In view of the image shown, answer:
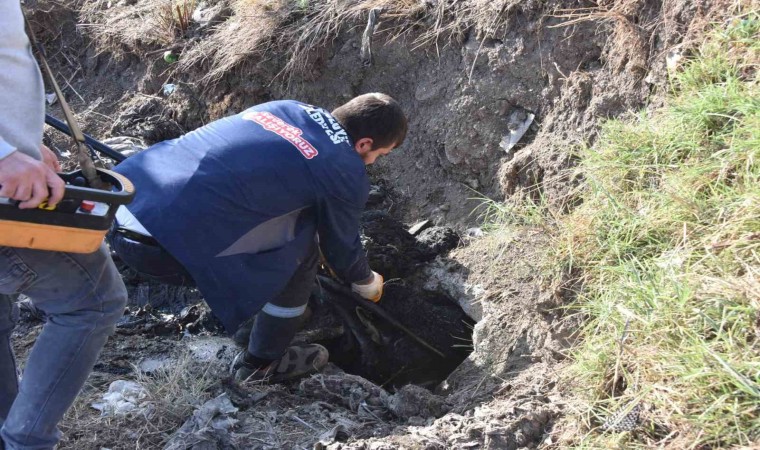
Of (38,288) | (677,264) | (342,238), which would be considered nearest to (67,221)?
(38,288)

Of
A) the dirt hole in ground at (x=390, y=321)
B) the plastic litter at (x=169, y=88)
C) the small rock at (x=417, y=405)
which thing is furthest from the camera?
the plastic litter at (x=169, y=88)

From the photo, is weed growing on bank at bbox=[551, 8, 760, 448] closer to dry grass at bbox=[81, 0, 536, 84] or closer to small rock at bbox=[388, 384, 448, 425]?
small rock at bbox=[388, 384, 448, 425]

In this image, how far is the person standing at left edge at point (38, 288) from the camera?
1.94 metres

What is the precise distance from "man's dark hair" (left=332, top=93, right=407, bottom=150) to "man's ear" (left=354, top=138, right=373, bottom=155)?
0.01 m

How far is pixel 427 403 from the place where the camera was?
2.94m

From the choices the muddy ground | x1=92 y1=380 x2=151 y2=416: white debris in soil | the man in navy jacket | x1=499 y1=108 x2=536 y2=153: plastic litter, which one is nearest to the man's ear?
the man in navy jacket

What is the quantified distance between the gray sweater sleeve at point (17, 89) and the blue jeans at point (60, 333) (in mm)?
332

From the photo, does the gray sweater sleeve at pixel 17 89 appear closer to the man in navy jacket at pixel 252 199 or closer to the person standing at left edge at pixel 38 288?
the person standing at left edge at pixel 38 288

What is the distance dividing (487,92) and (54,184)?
2589 millimetres

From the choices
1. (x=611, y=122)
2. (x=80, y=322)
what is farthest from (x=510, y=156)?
(x=80, y=322)

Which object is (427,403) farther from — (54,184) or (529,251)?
(54,184)

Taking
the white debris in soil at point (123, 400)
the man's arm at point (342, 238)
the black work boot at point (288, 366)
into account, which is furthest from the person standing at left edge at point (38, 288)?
the black work boot at point (288, 366)

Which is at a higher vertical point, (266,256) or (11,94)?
(11,94)

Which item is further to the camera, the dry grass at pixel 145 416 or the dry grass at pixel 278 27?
the dry grass at pixel 278 27
